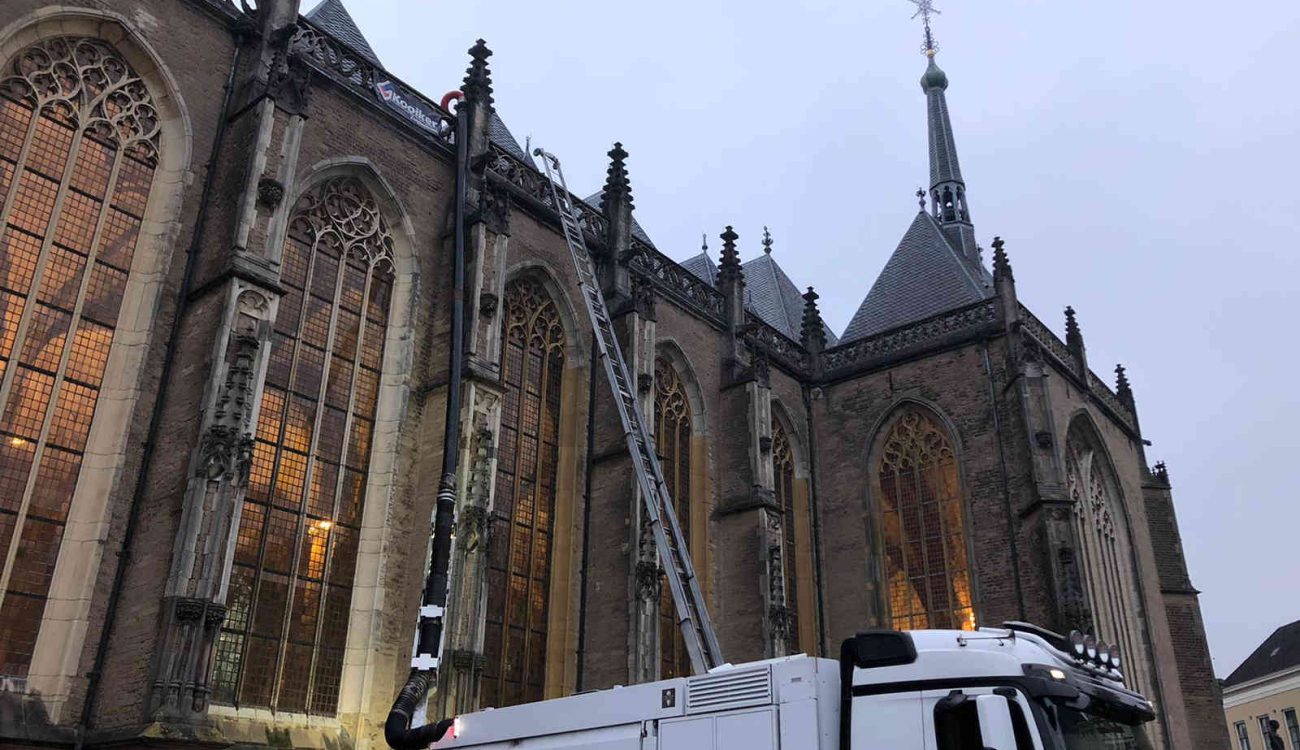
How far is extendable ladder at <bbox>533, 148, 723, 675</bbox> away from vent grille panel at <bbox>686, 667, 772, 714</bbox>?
14.5ft

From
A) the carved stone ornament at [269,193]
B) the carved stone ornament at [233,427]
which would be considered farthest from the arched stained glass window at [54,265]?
the carved stone ornament at [233,427]

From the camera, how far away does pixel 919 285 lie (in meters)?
26.1

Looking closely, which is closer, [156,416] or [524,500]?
[156,416]

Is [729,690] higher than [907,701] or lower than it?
higher

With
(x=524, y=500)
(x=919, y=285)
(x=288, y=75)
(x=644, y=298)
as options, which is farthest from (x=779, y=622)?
(x=288, y=75)

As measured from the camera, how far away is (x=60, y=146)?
11.8 meters

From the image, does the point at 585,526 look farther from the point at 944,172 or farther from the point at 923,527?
the point at 944,172

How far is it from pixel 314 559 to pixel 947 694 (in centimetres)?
949

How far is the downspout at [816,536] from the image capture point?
2222cm

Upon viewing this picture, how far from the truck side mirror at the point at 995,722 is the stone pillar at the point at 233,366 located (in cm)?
A: 788

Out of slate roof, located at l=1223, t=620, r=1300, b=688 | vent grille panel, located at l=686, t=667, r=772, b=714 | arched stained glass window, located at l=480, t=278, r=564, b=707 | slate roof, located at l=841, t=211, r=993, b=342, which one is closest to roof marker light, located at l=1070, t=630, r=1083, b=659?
vent grille panel, located at l=686, t=667, r=772, b=714

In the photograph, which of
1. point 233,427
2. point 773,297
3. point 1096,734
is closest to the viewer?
point 1096,734

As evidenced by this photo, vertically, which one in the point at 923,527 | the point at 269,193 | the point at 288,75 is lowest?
the point at 923,527

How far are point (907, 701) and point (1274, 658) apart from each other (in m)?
51.1
